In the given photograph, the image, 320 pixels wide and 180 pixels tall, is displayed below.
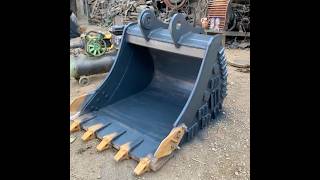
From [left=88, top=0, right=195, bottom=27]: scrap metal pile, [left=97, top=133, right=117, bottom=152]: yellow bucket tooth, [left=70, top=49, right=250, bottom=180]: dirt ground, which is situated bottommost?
[left=70, top=49, right=250, bottom=180]: dirt ground

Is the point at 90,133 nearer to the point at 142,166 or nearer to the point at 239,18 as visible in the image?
the point at 142,166

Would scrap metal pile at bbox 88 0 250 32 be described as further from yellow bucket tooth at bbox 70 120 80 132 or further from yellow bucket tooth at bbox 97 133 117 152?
yellow bucket tooth at bbox 97 133 117 152

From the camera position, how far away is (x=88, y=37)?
4.73 metres

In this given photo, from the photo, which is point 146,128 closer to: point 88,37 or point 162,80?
point 162,80

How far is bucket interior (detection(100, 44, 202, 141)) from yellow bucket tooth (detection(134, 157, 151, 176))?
1.75ft

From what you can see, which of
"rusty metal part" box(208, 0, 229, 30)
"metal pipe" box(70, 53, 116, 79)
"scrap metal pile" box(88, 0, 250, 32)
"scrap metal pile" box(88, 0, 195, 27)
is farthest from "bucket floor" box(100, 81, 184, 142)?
"scrap metal pile" box(88, 0, 195, 27)

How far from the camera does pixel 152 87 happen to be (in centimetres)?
356

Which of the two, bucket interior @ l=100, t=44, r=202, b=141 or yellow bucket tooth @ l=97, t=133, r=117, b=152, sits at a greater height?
bucket interior @ l=100, t=44, r=202, b=141

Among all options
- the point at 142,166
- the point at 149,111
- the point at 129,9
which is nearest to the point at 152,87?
the point at 149,111

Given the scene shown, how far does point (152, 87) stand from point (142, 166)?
1347mm

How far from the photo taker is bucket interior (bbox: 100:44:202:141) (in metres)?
3.04

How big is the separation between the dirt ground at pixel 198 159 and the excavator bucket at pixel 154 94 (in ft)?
0.25
